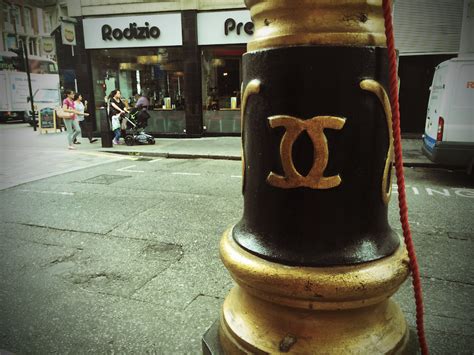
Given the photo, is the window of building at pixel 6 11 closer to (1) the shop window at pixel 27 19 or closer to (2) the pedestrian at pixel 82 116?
(1) the shop window at pixel 27 19

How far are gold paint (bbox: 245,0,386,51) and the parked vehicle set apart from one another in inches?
1195

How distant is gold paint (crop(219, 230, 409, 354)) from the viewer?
A: 40.6 inches

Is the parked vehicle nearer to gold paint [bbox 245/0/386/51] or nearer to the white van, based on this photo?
the white van

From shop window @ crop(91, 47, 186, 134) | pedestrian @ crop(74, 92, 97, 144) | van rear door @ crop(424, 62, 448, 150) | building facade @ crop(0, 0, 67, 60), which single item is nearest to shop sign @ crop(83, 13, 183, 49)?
shop window @ crop(91, 47, 186, 134)

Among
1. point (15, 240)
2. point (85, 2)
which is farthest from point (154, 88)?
point (15, 240)

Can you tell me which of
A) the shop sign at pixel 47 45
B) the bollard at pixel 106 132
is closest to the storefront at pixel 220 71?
the bollard at pixel 106 132

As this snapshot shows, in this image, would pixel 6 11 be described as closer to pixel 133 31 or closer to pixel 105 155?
pixel 133 31

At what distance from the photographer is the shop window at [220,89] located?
14883 millimetres

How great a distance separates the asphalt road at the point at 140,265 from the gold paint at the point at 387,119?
1.71 m

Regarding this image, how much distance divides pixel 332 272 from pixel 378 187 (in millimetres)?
309

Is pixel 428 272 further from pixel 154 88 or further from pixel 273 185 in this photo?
pixel 154 88

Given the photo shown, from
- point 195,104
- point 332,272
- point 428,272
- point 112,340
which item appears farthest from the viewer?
point 195,104

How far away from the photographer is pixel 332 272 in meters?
1.04

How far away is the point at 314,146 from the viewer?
1051 millimetres
